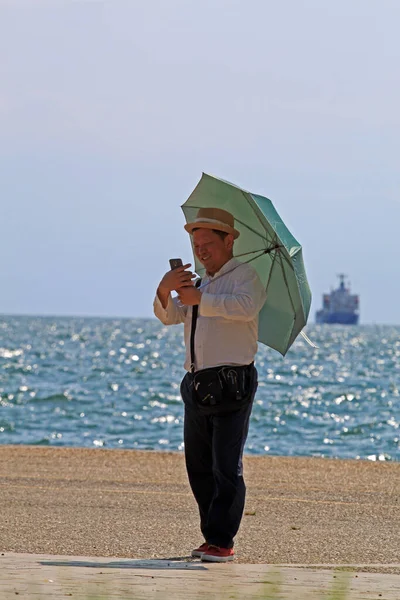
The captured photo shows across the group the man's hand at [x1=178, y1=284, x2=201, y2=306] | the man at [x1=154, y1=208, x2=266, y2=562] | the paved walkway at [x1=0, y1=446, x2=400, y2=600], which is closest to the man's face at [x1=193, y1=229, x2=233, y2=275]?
the man at [x1=154, y1=208, x2=266, y2=562]

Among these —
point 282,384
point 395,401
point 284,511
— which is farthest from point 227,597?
point 282,384

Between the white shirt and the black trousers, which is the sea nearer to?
the black trousers

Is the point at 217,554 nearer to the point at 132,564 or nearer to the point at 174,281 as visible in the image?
the point at 132,564

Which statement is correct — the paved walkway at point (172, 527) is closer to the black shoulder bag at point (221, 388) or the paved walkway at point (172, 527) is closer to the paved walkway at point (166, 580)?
the paved walkway at point (166, 580)

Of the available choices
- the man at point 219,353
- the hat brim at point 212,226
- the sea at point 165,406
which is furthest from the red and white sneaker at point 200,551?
the sea at point 165,406

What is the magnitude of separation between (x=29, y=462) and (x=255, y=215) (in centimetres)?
666

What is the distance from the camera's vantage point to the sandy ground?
7.60 m

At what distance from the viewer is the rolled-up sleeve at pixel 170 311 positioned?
23.2 feet

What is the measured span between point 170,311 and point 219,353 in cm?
39

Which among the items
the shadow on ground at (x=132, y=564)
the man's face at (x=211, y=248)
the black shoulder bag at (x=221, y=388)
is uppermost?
the man's face at (x=211, y=248)

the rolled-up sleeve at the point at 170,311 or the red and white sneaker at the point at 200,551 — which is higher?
the rolled-up sleeve at the point at 170,311

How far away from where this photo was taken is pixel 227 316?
6.82 metres

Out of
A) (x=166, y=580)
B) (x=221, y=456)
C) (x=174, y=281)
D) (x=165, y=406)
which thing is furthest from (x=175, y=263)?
(x=165, y=406)

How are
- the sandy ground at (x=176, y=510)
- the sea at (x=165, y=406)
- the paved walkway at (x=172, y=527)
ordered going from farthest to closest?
the sea at (x=165, y=406), the sandy ground at (x=176, y=510), the paved walkway at (x=172, y=527)
